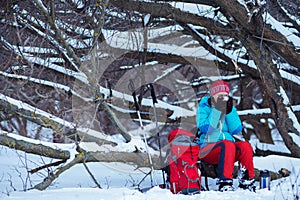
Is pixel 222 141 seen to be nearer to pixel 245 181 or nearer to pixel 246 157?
pixel 246 157

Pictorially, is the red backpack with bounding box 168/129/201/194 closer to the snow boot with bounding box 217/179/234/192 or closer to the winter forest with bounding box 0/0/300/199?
the snow boot with bounding box 217/179/234/192

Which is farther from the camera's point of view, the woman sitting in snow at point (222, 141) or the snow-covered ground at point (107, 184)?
the woman sitting in snow at point (222, 141)

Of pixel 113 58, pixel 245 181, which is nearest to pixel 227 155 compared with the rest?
pixel 245 181

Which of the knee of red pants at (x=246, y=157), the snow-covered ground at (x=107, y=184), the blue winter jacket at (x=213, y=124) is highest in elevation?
the blue winter jacket at (x=213, y=124)

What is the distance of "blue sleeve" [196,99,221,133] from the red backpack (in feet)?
1.12

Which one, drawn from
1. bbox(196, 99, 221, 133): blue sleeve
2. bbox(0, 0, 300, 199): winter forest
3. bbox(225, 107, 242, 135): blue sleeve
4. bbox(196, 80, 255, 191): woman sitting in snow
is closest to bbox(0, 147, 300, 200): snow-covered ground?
bbox(0, 0, 300, 199): winter forest

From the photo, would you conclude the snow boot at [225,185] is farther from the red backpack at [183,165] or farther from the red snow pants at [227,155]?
the red backpack at [183,165]

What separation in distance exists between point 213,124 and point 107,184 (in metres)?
1.67

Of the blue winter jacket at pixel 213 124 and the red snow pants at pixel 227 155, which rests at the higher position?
the blue winter jacket at pixel 213 124

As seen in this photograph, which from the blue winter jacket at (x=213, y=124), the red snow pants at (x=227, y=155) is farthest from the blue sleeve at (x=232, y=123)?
the red snow pants at (x=227, y=155)

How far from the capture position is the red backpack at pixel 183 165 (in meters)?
5.80

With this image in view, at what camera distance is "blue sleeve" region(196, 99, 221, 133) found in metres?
6.23

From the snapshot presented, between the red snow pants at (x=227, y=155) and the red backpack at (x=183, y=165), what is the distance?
20cm

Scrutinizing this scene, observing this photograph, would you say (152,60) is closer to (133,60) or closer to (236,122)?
(133,60)
